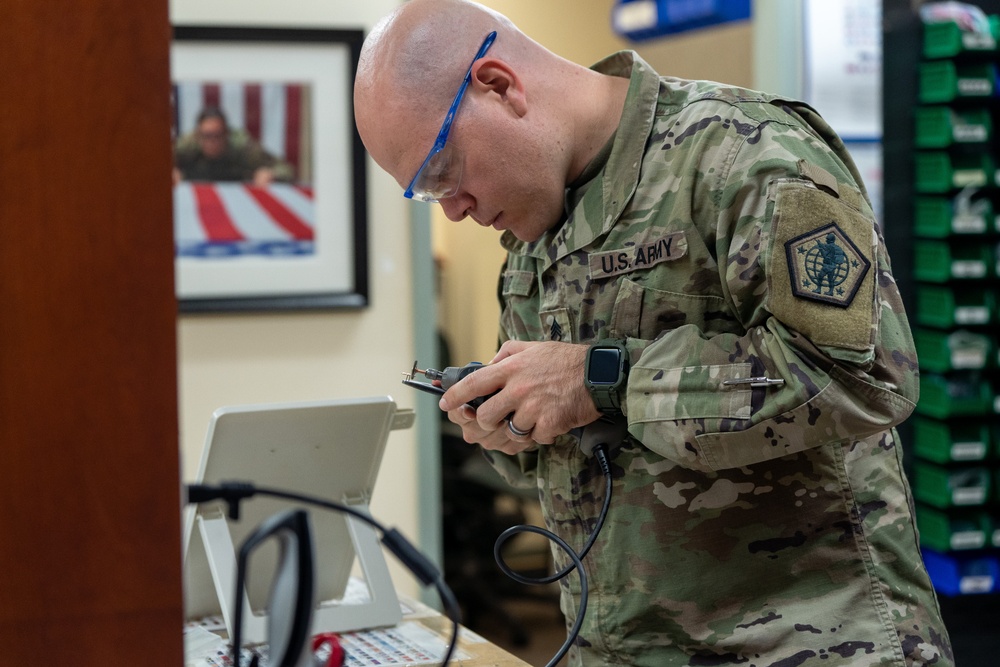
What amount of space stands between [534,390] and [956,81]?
2.02 metres

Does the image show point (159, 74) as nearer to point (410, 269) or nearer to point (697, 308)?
point (697, 308)

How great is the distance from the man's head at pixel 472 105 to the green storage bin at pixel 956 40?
70.9 inches

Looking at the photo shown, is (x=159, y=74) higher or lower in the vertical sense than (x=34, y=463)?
higher

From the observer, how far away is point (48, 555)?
53 cm

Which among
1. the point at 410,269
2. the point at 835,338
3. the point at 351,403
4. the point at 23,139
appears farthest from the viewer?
the point at 410,269

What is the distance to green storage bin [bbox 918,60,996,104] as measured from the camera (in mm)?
2562

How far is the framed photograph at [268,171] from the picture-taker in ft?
7.98

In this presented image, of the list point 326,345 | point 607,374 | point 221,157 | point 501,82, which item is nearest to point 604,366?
point 607,374

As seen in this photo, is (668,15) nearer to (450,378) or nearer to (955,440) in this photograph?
(955,440)

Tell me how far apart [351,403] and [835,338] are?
603mm

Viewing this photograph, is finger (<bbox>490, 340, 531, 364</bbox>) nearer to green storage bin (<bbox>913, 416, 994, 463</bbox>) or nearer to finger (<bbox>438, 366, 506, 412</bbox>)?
finger (<bbox>438, 366, 506, 412</bbox>)

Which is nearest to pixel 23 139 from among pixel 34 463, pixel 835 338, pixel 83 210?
pixel 83 210

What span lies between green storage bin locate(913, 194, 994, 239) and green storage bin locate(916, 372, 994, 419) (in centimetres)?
37

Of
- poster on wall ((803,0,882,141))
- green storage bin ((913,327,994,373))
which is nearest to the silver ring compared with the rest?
green storage bin ((913,327,994,373))
